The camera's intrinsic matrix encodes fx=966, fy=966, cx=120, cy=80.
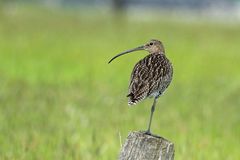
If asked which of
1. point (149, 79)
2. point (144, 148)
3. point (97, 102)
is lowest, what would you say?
point (144, 148)

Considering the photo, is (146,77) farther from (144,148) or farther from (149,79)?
(144,148)

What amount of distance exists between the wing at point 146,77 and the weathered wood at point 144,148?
0.90 feet

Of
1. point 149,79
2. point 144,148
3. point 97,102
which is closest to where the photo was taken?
point 144,148

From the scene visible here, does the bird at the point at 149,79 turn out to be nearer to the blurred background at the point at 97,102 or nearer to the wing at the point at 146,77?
the wing at the point at 146,77

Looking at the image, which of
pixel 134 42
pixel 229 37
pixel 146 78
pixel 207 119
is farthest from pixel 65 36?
pixel 146 78

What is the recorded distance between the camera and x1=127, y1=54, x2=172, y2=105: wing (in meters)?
6.54

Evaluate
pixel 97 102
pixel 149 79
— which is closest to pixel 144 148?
pixel 149 79

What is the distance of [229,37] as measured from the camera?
124 ft

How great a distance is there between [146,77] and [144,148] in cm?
61

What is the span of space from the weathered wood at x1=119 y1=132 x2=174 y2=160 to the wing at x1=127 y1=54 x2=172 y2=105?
0.28 meters

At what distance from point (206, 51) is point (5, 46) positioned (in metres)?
6.55

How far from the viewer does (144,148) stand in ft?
20.6

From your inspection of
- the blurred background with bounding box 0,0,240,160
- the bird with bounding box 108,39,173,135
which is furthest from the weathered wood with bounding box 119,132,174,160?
the blurred background with bounding box 0,0,240,160

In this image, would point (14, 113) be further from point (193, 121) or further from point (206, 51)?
point (206, 51)
